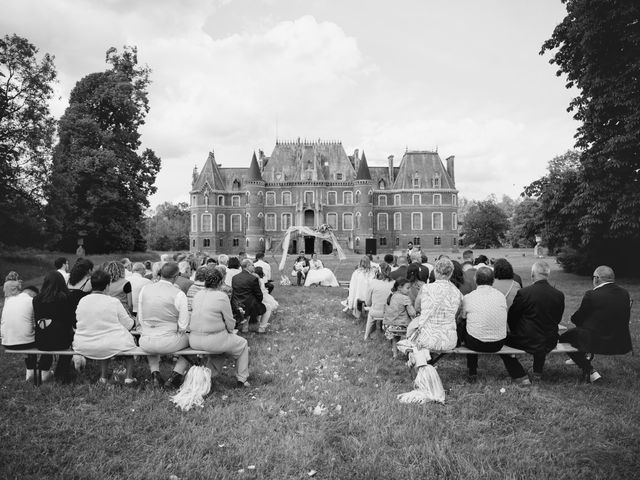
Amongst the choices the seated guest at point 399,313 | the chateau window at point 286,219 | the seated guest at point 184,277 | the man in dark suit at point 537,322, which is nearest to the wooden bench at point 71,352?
the seated guest at point 184,277

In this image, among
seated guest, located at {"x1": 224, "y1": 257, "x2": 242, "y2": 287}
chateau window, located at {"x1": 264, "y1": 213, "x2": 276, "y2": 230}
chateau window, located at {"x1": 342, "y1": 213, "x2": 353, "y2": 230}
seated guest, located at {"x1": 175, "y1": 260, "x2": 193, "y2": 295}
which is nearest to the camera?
seated guest, located at {"x1": 175, "y1": 260, "x2": 193, "y2": 295}

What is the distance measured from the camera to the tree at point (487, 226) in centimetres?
7106

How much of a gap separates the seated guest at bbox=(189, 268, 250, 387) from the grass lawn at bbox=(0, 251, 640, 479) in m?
0.52

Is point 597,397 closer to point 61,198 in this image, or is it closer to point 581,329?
point 581,329

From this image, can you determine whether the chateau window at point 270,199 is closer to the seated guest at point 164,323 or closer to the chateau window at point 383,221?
the chateau window at point 383,221

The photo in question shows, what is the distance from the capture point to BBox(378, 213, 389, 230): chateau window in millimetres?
59219

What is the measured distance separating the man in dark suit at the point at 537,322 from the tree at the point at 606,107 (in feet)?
41.2

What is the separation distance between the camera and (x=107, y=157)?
28.4 meters

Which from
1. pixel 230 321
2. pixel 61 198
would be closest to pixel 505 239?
pixel 61 198

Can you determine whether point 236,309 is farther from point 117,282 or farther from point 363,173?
point 363,173

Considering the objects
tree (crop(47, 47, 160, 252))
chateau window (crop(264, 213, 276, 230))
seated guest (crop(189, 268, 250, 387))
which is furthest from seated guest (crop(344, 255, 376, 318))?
chateau window (crop(264, 213, 276, 230))

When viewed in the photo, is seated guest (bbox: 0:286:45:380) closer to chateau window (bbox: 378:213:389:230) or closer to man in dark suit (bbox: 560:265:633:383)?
man in dark suit (bbox: 560:265:633:383)

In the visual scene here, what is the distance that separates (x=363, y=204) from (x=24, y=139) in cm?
4091

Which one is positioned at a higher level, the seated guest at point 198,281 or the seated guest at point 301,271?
the seated guest at point 198,281
